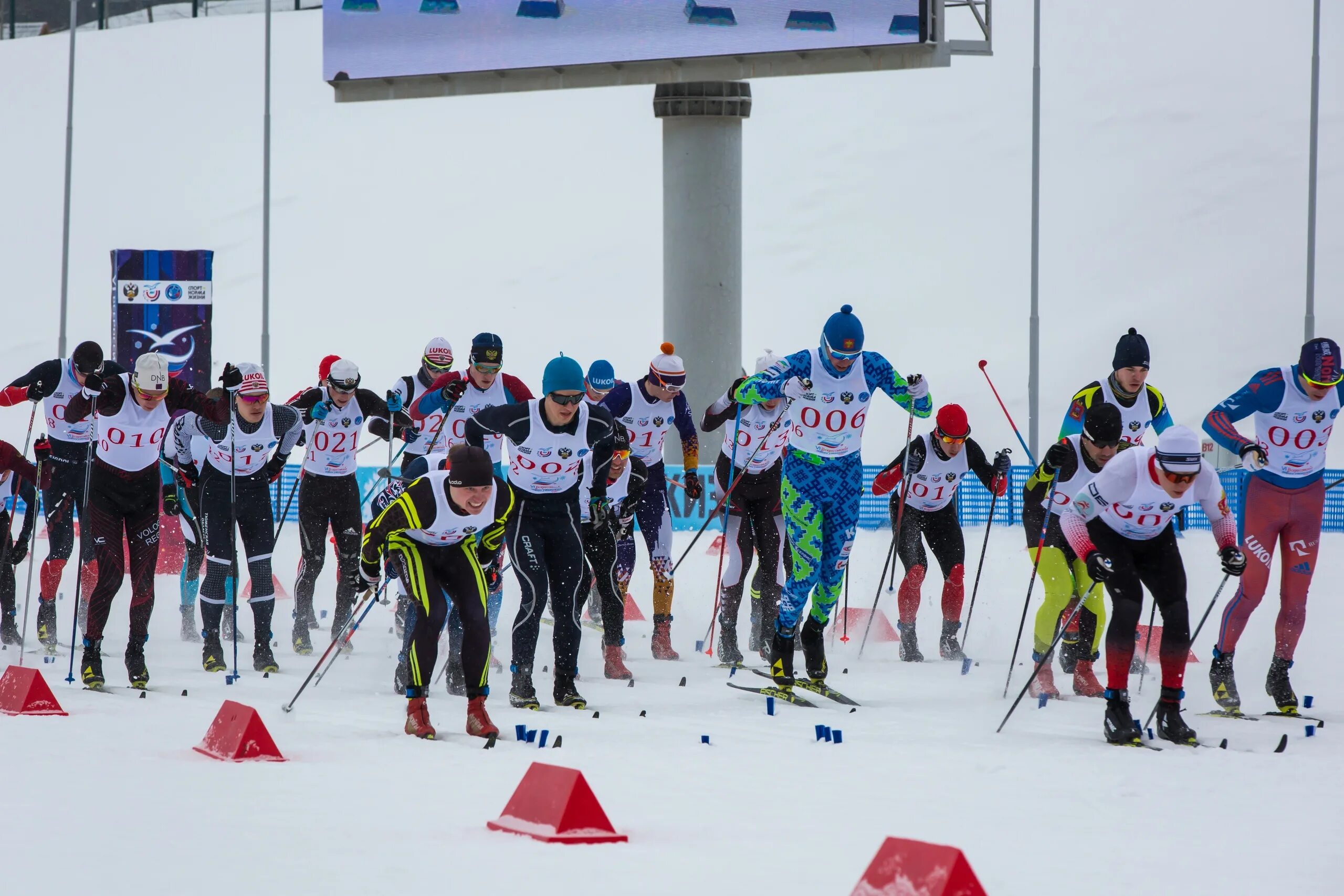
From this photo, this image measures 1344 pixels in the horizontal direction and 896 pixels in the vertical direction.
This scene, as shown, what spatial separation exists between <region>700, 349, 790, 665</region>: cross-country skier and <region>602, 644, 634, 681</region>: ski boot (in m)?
0.88

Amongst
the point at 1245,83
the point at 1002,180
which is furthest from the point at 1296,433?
the point at 1245,83

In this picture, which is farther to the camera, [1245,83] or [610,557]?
[1245,83]

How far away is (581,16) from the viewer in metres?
17.1

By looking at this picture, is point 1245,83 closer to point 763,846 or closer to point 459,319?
point 459,319

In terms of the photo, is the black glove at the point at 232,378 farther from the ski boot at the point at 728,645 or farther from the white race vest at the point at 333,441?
the ski boot at the point at 728,645

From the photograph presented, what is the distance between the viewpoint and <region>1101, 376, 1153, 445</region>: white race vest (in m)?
8.45

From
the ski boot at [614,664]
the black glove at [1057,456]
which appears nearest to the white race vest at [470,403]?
the ski boot at [614,664]

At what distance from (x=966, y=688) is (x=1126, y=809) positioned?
309 cm

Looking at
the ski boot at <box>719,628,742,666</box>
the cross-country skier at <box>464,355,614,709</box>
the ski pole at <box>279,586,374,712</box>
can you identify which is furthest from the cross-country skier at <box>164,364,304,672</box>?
the ski boot at <box>719,628,742,666</box>

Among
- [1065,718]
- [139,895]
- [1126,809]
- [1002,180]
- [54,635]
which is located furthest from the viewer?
[1002,180]

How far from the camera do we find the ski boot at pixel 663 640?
31.9 ft

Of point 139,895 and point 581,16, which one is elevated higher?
point 581,16

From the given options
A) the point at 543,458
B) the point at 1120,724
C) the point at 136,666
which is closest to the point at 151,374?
the point at 136,666

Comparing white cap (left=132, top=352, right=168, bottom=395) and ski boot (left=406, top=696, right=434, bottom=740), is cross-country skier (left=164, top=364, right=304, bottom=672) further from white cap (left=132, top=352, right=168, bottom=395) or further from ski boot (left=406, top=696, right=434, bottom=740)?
ski boot (left=406, top=696, right=434, bottom=740)
